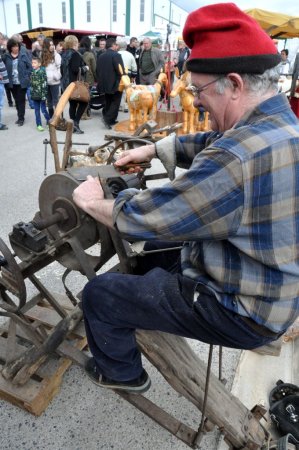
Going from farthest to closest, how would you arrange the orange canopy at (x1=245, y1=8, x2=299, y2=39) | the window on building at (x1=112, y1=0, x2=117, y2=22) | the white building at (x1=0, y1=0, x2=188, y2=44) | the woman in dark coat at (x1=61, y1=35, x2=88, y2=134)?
the window on building at (x1=112, y1=0, x2=117, y2=22) < the white building at (x1=0, y1=0, x2=188, y2=44) < the orange canopy at (x1=245, y1=8, x2=299, y2=39) < the woman in dark coat at (x1=61, y1=35, x2=88, y2=134)

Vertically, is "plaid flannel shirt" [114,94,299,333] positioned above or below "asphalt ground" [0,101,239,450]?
above

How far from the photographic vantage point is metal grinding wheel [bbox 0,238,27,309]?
62.6 inches

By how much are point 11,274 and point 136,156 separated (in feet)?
2.72

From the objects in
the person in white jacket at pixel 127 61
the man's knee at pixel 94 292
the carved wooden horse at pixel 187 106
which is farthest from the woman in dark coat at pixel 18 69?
the man's knee at pixel 94 292

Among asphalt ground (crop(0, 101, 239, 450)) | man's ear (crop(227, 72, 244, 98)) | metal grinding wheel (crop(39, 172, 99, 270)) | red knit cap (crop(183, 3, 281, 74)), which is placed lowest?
asphalt ground (crop(0, 101, 239, 450))

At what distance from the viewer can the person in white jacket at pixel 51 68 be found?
25.0ft

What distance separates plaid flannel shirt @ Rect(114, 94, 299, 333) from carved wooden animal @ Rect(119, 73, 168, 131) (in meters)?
6.27

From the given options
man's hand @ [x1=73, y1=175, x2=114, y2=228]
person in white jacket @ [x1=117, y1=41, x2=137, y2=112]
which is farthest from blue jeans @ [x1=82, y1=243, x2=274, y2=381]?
person in white jacket @ [x1=117, y1=41, x2=137, y2=112]

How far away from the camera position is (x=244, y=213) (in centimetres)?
115

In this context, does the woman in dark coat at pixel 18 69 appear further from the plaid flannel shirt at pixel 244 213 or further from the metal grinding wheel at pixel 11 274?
the plaid flannel shirt at pixel 244 213

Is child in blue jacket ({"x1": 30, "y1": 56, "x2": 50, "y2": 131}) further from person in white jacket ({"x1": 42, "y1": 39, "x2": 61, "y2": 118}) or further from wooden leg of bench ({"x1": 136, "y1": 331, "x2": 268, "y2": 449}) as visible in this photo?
wooden leg of bench ({"x1": 136, "y1": 331, "x2": 268, "y2": 449})

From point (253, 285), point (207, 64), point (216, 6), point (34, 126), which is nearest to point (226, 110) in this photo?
point (207, 64)

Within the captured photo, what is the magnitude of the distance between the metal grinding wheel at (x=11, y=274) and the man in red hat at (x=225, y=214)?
1.18 feet

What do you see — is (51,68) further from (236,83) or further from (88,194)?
(236,83)
